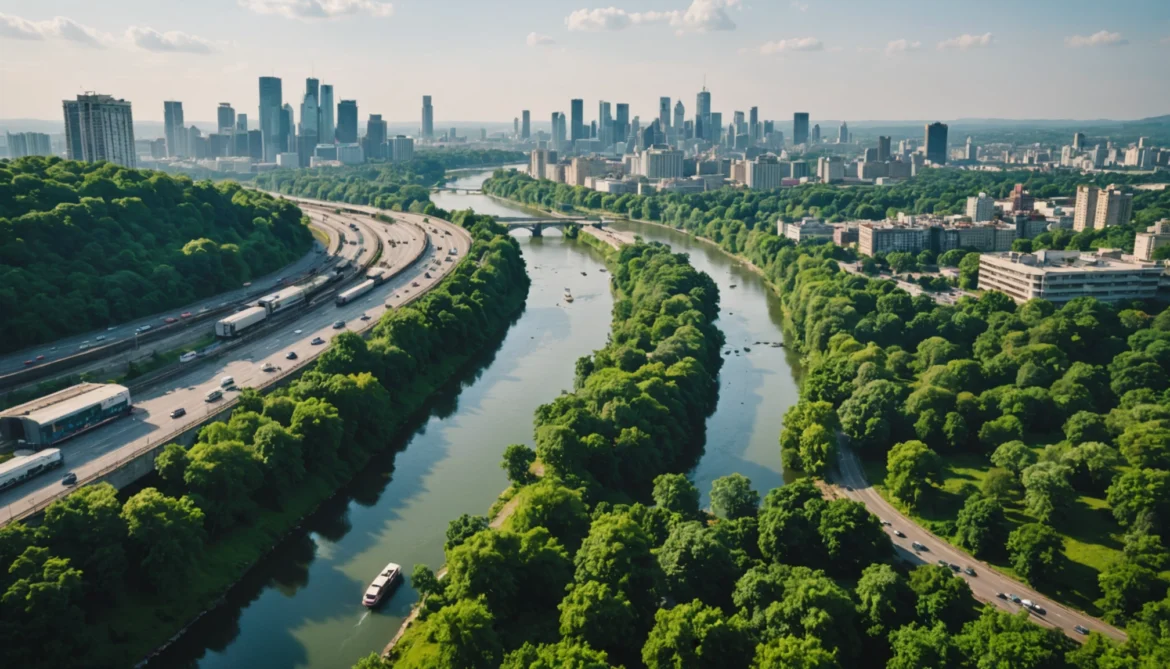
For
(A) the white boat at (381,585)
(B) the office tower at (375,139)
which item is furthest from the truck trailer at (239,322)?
(B) the office tower at (375,139)

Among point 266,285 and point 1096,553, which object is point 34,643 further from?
point 266,285

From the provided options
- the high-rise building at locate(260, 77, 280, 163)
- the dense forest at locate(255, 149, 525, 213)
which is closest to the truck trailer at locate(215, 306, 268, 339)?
the dense forest at locate(255, 149, 525, 213)

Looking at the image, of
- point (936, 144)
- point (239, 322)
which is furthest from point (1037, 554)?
point (936, 144)

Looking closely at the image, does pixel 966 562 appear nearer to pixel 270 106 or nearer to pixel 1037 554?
pixel 1037 554

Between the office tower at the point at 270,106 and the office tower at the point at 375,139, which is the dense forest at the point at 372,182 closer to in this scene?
the office tower at the point at 375,139

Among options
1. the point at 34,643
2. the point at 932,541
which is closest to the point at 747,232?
the point at 932,541
